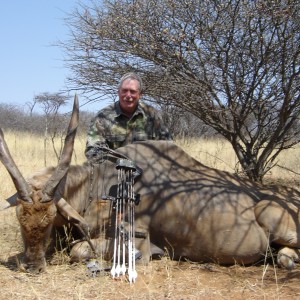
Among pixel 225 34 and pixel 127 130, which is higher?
pixel 225 34

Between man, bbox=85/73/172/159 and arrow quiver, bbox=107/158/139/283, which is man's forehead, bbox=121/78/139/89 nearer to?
man, bbox=85/73/172/159

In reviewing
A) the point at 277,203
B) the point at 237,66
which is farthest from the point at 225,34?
the point at 277,203

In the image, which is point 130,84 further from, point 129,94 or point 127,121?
point 127,121

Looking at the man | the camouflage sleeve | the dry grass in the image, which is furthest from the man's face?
the dry grass

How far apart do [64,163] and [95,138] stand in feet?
4.22

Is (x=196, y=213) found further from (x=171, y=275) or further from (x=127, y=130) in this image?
(x=127, y=130)

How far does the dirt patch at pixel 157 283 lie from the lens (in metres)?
3.41

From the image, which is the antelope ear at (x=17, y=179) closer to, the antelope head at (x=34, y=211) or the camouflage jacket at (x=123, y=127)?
the antelope head at (x=34, y=211)

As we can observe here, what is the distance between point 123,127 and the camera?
5.41 m

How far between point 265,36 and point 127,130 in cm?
165

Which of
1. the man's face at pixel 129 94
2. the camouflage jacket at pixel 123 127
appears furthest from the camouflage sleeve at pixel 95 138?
the man's face at pixel 129 94

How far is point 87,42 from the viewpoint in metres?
6.50

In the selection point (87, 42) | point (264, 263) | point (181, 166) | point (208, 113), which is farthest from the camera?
point (87, 42)

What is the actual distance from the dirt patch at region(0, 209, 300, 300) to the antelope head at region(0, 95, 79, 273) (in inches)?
5.1
